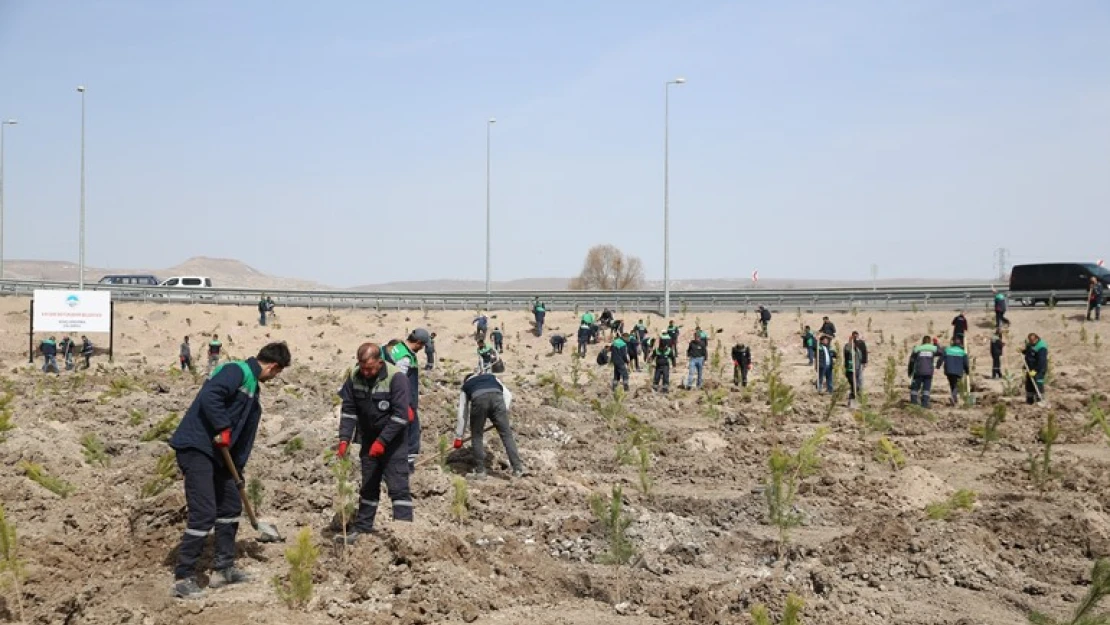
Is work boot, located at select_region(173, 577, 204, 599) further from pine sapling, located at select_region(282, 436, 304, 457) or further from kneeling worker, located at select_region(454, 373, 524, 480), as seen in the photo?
pine sapling, located at select_region(282, 436, 304, 457)

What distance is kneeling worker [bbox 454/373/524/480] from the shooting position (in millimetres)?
11452

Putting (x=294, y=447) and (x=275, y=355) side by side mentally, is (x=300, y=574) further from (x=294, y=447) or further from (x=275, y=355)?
(x=294, y=447)

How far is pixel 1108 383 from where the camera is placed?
2319 centimetres

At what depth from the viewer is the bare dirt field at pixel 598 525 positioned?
7.08 metres

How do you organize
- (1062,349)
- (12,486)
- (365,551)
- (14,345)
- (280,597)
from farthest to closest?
(14,345), (1062,349), (12,486), (365,551), (280,597)

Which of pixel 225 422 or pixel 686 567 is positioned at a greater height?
pixel 225 422

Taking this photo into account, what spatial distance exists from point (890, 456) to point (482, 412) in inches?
219

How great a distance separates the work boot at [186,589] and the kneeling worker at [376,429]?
1324mm

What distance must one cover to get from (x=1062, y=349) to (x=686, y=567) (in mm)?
24694

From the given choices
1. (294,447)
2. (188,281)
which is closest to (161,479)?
(294,447)

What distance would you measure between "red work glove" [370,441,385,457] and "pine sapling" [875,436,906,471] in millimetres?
7500

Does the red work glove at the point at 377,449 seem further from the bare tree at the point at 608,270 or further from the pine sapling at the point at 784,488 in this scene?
the bare tree at the point at 608,270

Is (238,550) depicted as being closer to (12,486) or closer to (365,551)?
(365,551)

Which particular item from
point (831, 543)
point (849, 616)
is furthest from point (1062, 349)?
point (849, 616)
